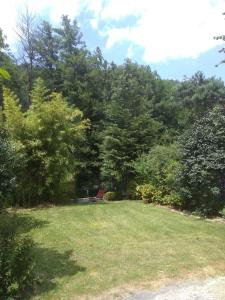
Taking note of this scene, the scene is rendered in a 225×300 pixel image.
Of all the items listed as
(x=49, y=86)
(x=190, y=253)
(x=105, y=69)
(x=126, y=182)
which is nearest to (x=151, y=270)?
(x=190, y=253)

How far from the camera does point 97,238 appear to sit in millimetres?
9906

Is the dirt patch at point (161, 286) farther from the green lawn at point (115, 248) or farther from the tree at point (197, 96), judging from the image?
the tree at point (197, 96)

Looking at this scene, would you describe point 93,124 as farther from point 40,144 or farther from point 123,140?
point 40,144

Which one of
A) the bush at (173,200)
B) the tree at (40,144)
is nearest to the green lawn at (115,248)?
the bush at (173,200)

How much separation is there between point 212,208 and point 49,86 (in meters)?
19.3

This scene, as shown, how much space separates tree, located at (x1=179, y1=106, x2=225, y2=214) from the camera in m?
13.1

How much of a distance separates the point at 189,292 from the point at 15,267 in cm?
273

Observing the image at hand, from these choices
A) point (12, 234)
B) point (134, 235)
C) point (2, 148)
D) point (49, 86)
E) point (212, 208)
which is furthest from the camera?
point (49, 86)

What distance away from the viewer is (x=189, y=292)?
6.49m

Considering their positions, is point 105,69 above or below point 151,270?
above

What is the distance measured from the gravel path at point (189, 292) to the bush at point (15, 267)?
5.27 ft

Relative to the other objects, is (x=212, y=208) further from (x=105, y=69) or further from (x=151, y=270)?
(x=105, y=69)

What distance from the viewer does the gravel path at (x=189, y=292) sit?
6.26 metres

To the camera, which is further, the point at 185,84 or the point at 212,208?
the point at 185,84
